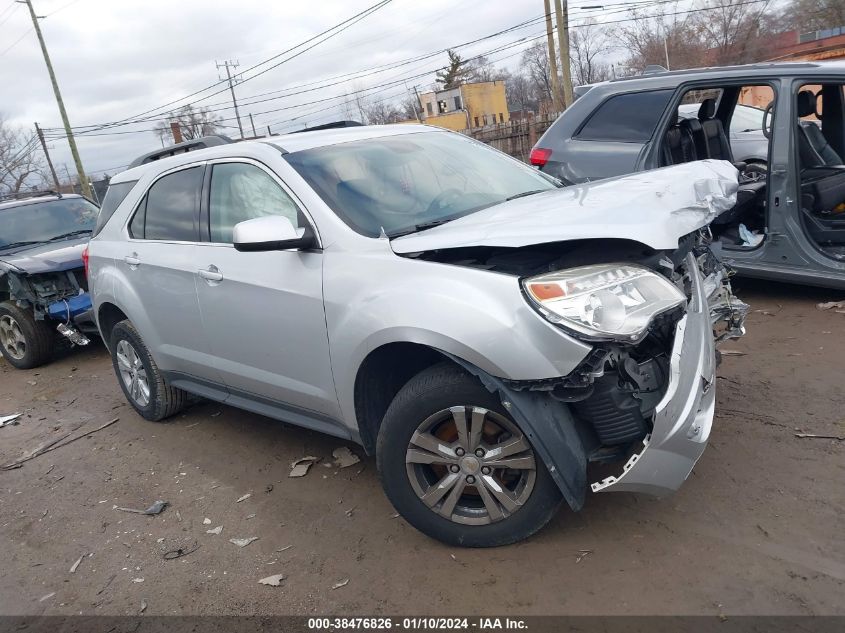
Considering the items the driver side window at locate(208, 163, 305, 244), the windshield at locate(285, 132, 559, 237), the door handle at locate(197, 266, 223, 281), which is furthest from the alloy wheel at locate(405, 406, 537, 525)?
the door handle at locate(197, 266, 223, 281)

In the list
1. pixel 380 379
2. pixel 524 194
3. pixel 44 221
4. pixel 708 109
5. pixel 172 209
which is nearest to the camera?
pixel 380 379

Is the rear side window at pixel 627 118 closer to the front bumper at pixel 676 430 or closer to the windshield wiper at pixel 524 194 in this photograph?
the windshield wiper at pixel 524 194

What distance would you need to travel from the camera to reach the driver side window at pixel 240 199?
350 centimetres

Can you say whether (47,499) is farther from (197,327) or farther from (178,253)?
(178,253)

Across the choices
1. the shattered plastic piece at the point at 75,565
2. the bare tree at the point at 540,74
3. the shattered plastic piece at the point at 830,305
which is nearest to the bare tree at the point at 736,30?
the bare tree at the point at 540,74

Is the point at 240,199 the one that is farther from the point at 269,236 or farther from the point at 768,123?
the point at 768,123

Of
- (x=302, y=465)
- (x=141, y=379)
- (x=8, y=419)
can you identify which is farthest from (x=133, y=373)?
(x=302, y=465)

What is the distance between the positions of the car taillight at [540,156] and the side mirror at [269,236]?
368cm

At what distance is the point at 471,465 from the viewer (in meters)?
2.78

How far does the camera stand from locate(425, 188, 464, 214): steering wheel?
3426 millimetres

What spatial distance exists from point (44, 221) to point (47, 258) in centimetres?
150

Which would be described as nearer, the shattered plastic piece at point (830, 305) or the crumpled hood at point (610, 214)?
the crumpled hood at point (610, 214)

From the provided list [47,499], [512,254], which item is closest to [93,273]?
[47,499]

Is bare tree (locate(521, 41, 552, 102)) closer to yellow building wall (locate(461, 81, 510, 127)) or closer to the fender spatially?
yellow building wall (locate(461, 81, 510, 127))
